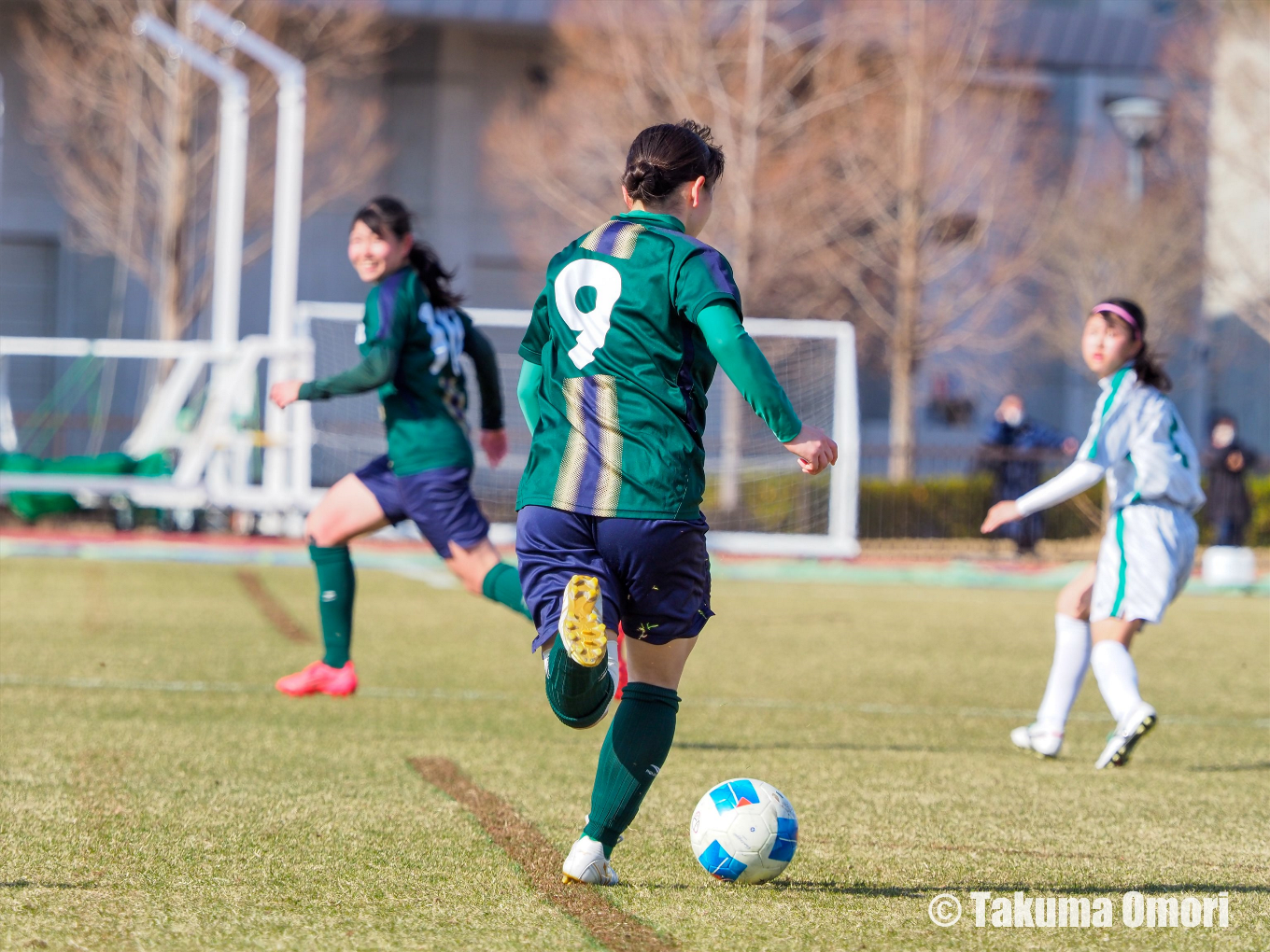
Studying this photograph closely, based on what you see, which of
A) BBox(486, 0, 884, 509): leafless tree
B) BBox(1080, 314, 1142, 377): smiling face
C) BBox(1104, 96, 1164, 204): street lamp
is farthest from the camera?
BBox(1104, 96, 1164, 204): street lamp

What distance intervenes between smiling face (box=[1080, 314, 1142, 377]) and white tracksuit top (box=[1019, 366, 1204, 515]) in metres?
0.05

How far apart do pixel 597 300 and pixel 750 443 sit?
1484cm

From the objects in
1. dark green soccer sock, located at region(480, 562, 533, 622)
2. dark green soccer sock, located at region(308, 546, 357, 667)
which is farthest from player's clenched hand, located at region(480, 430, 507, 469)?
dark green soccer sock, located at region(308, 546, 357, 667)

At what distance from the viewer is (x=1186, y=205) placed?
2467 centimetres

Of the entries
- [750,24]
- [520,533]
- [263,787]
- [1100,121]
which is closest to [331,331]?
[750,24]

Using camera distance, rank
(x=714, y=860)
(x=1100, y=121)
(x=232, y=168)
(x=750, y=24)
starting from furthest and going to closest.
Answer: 1. (x=1100, y=121)
2. (x=750, y=24)
3. (x=232, y=168)
4. (x=714, y=860)

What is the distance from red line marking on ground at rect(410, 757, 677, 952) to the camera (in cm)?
309

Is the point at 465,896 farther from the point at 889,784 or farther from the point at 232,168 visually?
the point at 232,168

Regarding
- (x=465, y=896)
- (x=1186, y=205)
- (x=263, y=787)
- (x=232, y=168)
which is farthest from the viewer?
(x=1186, y=205)

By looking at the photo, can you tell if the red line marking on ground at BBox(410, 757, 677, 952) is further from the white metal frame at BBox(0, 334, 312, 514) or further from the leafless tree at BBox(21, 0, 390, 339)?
the leafless tree at BBox(21, 0, 390, 339)

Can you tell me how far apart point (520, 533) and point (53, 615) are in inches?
264

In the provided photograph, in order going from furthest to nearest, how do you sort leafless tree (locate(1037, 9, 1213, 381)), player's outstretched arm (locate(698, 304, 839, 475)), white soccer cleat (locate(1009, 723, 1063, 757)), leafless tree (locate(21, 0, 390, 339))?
leafless tree (locate(1037, 9, 1213, 381)) < leafless tree (locate(21, 0, 390, 339)) < white soccer cleat (locate(1009, 723, 1063, 757)) < player's outstretched arm (locate(698, 304, 839, 475))

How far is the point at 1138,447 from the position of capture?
5.45 m

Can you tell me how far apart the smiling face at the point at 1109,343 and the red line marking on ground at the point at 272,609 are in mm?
4740
